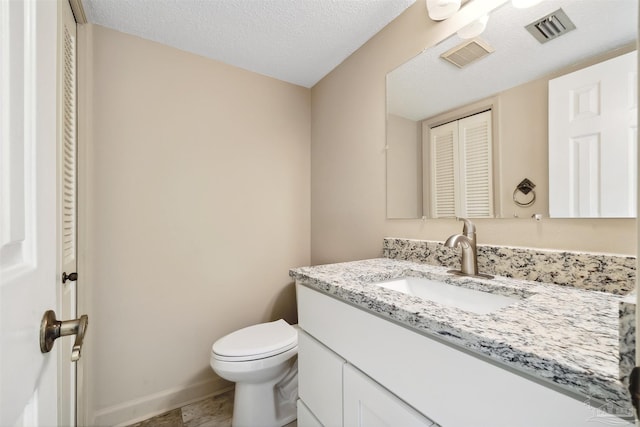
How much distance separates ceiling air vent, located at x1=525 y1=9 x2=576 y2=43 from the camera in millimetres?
837

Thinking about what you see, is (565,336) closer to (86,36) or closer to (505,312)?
(505,312)

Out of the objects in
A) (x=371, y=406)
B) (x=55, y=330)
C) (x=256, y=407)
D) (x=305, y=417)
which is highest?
(x=55, y=330)

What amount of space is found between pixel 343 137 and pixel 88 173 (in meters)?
1.41

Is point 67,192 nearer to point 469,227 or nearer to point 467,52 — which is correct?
point 469,227

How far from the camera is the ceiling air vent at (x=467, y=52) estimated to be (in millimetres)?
1029

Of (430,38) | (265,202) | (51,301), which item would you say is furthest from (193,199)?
(430,38)

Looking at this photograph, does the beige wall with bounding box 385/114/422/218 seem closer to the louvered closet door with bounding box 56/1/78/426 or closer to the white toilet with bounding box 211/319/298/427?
the white toilet with bounding box 211/319/298/427

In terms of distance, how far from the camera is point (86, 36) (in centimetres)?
133

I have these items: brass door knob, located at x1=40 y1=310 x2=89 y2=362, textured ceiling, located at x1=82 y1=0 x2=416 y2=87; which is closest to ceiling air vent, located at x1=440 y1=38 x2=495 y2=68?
textured ceiling, located at x1=82 y1=0 x2=416 y2=87

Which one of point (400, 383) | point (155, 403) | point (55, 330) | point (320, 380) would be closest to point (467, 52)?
point (400, 383)

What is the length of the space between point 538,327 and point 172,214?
169 centimetres

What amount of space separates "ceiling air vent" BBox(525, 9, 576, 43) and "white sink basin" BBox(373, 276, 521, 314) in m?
0.86

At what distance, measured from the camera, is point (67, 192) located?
1104 mm

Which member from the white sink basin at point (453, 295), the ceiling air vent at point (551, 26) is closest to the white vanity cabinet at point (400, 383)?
the white sink basin at point (453, 295)
